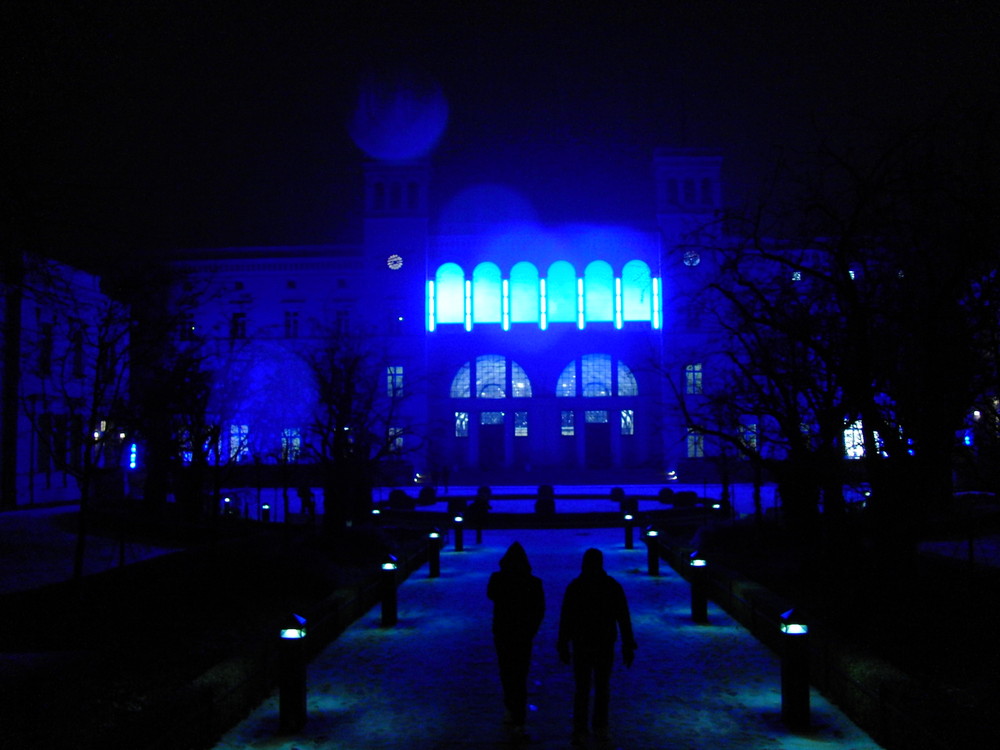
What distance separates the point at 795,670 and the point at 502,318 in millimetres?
55574

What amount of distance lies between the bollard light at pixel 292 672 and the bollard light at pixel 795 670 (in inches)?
161

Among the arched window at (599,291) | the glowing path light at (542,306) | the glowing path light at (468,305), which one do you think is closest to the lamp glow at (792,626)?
the glowing path light at (542,306)

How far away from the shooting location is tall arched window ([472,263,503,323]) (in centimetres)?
6331

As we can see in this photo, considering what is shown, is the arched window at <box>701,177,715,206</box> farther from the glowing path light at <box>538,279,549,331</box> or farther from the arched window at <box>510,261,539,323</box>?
the arched window at <box>510,261,539,323</box>

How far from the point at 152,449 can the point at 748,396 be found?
17.6 meters

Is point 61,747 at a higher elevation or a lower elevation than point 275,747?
higher

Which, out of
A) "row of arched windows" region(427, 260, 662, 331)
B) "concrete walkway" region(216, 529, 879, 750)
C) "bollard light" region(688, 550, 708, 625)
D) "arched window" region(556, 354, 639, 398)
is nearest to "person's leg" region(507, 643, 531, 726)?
"concrete walkway" region(216, 529, 879, 750)

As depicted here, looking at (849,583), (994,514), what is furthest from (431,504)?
(849,583)

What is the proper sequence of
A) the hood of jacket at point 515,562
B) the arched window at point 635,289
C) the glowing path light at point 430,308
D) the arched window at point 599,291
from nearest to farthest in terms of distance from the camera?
the hood of jacket at point 515,562, the arched window at point 635,289, the glowing path light at point 430,308, the arched window at point 599,291

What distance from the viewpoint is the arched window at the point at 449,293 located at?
63.5 m

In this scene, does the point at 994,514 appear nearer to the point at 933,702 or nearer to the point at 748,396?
the point at 748,396

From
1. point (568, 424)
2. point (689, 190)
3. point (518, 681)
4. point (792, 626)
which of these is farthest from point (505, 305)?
point (792, 626)

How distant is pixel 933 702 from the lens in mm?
6945

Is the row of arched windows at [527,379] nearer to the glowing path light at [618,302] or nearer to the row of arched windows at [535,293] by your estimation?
the glowing path light at [618,302]
